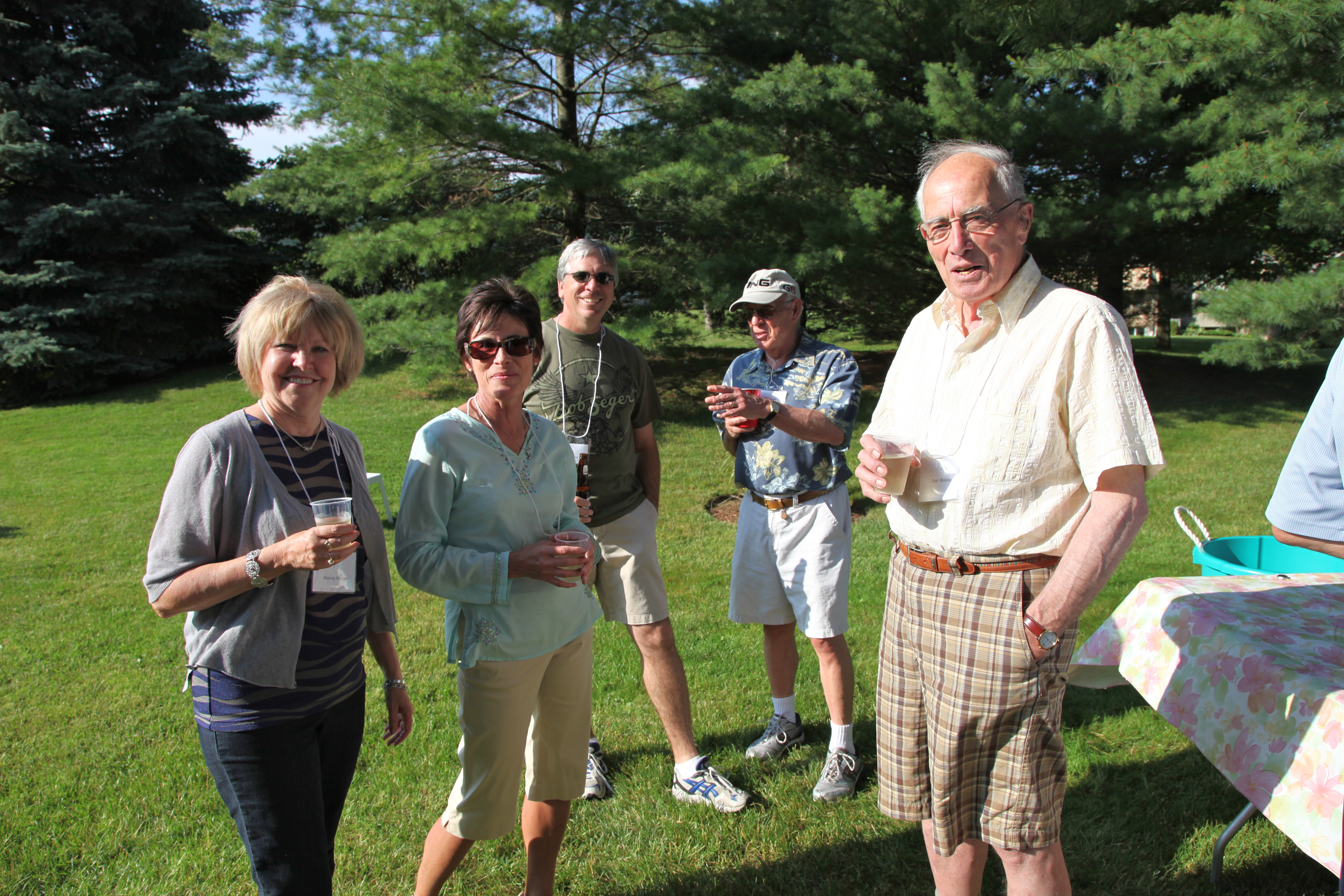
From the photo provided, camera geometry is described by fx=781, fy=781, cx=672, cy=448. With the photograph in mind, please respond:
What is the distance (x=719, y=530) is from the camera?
23.4 ft

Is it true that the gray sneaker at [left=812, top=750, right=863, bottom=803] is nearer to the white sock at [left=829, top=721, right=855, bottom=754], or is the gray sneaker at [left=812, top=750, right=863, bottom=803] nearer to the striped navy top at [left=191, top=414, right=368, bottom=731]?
the white sock at [left=829, top=721, right=855, bottom=754]

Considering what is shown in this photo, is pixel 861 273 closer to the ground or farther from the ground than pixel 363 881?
farther from the ground

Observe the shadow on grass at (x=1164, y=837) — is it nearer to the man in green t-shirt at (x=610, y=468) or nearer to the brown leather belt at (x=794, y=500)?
the man in green t-shirt at (x=610, y=468)

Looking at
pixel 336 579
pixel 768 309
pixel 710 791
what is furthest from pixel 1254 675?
pixel 336 579

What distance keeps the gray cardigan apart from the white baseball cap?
1.88 m

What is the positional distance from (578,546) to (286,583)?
2.25ft

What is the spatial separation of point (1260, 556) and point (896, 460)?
252cm

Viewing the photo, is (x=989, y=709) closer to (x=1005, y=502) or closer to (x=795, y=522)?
(x=1005, y=502)

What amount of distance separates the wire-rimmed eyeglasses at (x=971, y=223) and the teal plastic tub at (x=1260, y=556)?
2.10 metres

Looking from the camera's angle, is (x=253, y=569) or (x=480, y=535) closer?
(x=253, y=569)

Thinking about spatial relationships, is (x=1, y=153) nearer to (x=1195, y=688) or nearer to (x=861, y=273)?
(x=861, y=273)

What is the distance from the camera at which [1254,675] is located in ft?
6.78

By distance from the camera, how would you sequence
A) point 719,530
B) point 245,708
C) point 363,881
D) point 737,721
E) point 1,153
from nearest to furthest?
1. point 245,708
2. point 363,881
3. point 737,721
4. point 719,530
5. point 1,153

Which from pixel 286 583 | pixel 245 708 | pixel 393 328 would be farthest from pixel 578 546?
pixel 393 328
